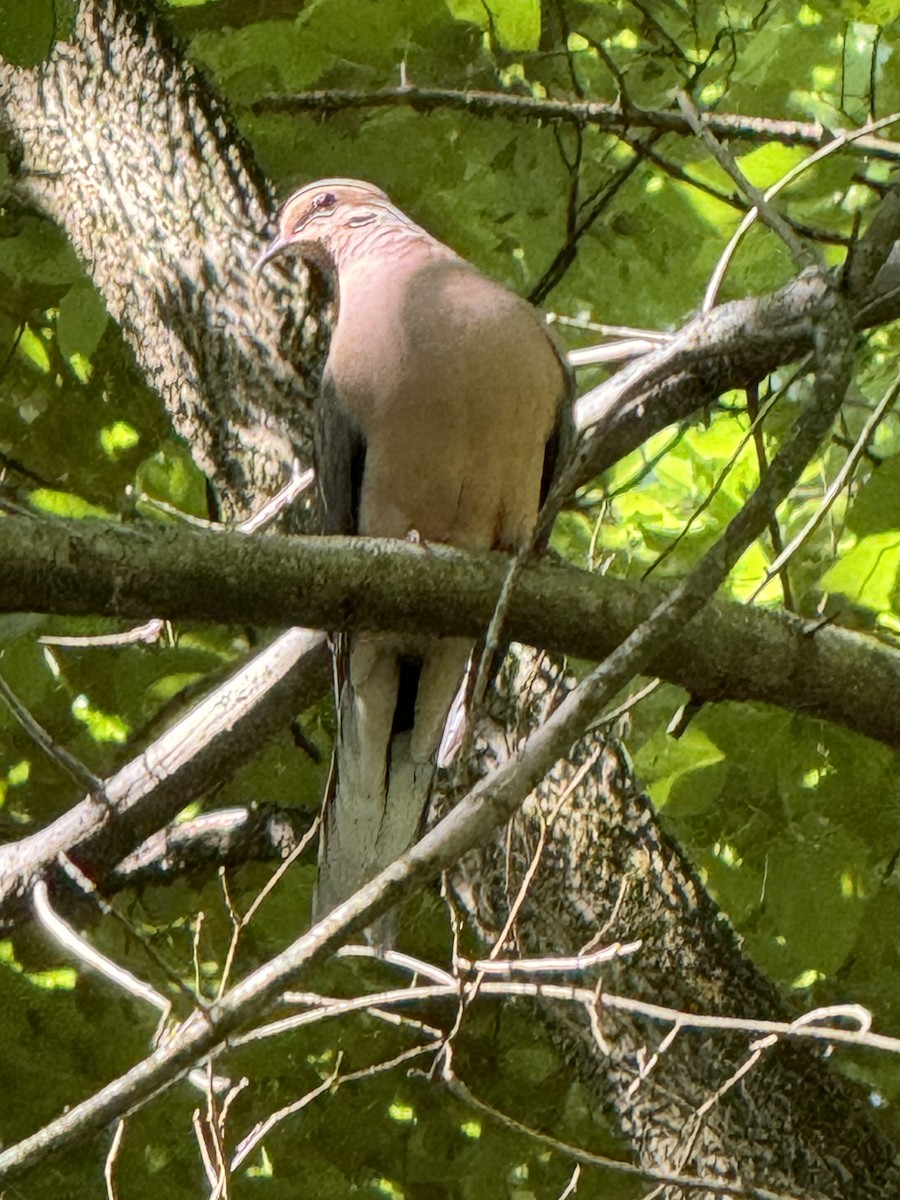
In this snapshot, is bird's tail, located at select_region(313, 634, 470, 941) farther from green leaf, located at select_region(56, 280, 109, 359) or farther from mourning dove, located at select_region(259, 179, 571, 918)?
green leaf, located at select_region(56, 280, 109, 359)

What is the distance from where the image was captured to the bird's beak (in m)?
3.23

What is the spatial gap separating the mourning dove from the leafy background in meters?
0.27

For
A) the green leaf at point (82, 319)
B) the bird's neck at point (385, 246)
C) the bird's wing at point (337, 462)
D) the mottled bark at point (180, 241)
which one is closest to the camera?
the bird's wing at point (337, 462)

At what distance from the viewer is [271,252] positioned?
3.23 metres

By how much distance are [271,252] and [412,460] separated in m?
0.66

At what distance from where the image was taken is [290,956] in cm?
166

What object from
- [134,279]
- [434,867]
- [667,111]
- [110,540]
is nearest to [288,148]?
[134,279]

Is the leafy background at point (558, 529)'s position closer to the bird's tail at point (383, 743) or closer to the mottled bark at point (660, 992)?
the mottled bark at point (660, 992)

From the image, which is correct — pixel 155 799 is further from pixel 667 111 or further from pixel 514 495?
pixel 667 111

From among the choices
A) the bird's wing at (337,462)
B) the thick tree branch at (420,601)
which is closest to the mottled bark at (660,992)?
the bird's wing at (337,462)

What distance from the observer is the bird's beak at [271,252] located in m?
3.23

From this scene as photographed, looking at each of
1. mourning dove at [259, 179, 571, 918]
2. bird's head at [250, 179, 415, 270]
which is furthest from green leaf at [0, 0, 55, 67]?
bird's head at [250, 179, 415, 270]

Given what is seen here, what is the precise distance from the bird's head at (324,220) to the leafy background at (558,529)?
0.20 metres

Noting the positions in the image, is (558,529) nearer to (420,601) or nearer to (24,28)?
(420,601)
